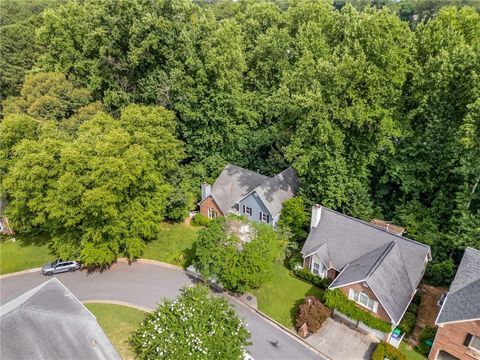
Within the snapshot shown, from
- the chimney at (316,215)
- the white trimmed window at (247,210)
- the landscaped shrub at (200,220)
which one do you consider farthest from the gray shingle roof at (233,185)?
the chimney at (316,215)

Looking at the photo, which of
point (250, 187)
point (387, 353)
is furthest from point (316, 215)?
point (387, 353)

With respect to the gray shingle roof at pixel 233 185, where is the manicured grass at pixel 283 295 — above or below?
below

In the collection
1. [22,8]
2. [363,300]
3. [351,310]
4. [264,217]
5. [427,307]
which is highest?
[22,8]

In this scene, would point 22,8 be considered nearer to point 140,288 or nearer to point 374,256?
point 140,288

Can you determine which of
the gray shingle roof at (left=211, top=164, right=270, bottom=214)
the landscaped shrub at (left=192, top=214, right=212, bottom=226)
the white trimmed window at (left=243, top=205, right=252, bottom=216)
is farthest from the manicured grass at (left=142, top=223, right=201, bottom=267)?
the white trimmed window at (left=243, top=205, right=252, bottom=216)

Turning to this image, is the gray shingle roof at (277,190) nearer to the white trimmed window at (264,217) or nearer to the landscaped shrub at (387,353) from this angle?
the white trimmed window at (264,217)

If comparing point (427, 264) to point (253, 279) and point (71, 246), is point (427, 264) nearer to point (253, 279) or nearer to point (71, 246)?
point (253, 279)
